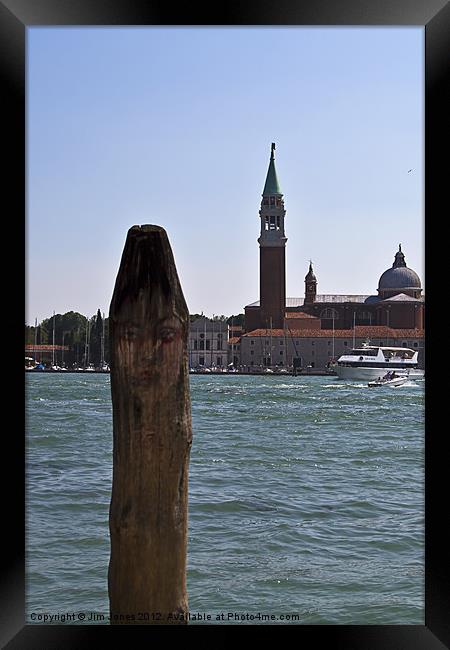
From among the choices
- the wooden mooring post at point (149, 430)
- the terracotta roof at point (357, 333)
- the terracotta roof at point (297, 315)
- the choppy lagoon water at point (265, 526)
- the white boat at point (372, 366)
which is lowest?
the choppy lagoon water at point (265, 526)

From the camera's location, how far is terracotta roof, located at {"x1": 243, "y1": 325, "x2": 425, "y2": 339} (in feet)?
164

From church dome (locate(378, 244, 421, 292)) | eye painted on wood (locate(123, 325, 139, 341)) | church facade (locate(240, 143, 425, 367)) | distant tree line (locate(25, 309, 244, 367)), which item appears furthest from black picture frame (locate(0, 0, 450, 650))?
church dome (locate(378, 244, 421, 292))

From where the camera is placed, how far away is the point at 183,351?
1.92 metres

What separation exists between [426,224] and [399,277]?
5186 centimetres

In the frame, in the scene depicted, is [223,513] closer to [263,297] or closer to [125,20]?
[125,20]

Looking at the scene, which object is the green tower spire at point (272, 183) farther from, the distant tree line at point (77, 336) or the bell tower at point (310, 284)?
the distant tree line at point (77, 336)

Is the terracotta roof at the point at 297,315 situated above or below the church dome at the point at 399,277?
below

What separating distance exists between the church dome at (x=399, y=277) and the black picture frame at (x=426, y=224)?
51.4m

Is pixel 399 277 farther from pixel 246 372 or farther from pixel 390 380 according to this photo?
pixel 390 380

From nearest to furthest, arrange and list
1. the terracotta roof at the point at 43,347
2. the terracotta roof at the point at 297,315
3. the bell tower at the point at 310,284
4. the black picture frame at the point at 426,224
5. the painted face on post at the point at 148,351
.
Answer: the painted face on post at the point at 148,351 → the black picture frame at the point at 426,224 → the terracotta roof at the point at 43,347 → the terracotta roof at the point at 297,315 → the bell tower at the point at 310,284

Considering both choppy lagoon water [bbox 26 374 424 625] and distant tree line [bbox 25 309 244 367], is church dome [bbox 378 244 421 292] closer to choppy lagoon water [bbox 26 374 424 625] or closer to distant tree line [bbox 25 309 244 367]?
distant tree line [bbox 25 309 244 367]

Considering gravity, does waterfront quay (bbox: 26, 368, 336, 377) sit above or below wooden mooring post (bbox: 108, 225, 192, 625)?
below

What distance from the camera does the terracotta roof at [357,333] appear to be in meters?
50.1

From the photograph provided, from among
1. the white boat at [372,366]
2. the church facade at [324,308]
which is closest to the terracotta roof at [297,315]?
the church facade at [324,308]
